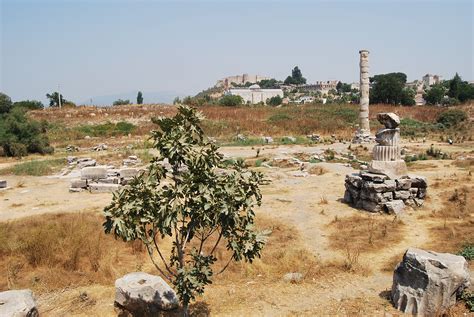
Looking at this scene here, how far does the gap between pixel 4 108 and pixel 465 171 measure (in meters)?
40.5

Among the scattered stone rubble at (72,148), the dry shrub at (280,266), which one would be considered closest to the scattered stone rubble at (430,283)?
the dry shrub at (280,266)

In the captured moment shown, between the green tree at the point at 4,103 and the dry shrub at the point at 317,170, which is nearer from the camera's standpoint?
the dry shrub at the point at 317,170

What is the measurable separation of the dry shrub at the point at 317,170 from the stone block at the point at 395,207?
6321 mm

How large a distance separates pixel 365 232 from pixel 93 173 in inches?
446

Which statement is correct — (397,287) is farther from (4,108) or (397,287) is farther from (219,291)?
(4,108)

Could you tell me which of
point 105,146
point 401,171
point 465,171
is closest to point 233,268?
point 401,171

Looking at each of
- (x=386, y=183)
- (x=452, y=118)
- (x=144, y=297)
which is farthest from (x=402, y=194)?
(x=452, y=118)

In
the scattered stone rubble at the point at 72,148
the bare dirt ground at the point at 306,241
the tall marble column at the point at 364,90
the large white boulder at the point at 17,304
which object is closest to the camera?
the large white boulder at the point at 17,304

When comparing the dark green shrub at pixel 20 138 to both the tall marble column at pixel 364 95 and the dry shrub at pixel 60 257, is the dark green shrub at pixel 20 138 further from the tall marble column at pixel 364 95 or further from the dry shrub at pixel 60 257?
the tall marble column at pixel 364 95

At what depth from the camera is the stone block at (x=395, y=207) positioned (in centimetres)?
1187

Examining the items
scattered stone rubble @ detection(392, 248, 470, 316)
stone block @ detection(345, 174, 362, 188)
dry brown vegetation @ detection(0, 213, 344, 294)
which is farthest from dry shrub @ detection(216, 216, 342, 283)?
stone block @ detection(345, 174, 362, 188)

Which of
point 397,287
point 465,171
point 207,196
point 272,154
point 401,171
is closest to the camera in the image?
point 207,196

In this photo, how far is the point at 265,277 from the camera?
7.86 m

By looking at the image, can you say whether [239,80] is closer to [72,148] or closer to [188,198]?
[72,148]
